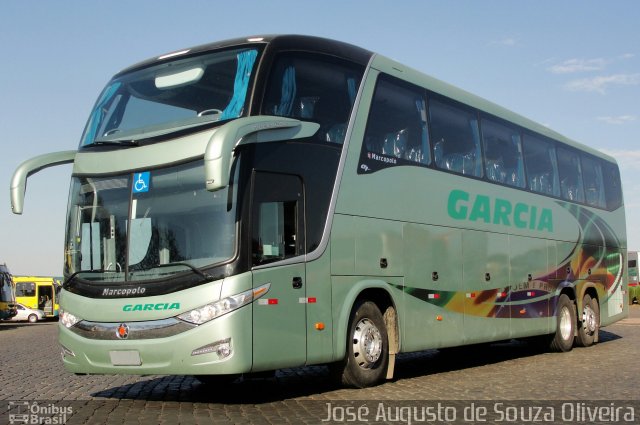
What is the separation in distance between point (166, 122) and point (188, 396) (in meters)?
3.50

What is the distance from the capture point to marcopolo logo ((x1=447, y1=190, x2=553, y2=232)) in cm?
1326

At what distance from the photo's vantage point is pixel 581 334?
1814 cm

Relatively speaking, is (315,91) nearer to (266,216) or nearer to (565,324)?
(266,216)

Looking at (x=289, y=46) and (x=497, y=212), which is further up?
(x=289, y=46)

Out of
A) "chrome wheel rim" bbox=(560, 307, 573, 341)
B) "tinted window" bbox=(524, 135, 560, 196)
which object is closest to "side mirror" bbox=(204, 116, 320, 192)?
"tinted window" bbox=(524, 135, 560, 196)

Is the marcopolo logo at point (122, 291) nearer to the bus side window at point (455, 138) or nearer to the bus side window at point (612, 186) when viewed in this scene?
the bus side window at point (455, 138)

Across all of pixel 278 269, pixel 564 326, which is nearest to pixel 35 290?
pixel 564 326

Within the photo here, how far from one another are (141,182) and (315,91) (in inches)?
95.8

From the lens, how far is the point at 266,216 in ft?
30.7

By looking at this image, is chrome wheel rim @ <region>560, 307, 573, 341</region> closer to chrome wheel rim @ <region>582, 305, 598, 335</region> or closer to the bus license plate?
chrome wheel rim @ <region>582, 305, 598, 335</region>

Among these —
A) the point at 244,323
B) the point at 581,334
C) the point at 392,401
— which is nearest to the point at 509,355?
the point at 581,334

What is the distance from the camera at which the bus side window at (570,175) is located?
58.2ft

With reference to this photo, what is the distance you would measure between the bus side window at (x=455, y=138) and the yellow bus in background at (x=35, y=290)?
50.1m

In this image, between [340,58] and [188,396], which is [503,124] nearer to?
[340,58]
